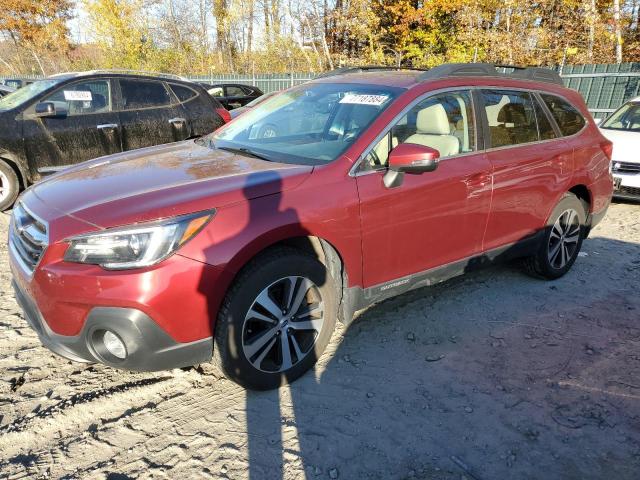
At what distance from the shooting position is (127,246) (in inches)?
88.4

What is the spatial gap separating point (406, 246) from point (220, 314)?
1320 mm

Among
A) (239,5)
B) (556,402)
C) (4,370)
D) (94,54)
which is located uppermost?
(239,5)

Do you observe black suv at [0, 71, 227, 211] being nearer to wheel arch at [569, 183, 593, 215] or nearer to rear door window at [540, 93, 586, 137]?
rear door window at [540, 93, 586, 137]

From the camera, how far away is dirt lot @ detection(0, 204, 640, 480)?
2.29 m

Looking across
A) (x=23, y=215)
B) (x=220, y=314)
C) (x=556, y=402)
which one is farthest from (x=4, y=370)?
(x=556, y=402)

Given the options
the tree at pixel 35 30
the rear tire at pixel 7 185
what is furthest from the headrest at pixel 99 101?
the tree at pixel 35 30

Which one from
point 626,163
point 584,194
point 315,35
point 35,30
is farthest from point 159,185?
point 35,30

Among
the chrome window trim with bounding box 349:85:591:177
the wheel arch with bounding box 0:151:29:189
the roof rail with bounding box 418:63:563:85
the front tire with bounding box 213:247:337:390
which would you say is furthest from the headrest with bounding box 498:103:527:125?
the wheel arch with bounding box 0:151:29:189

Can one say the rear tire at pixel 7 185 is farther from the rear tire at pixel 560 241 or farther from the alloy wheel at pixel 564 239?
the alloy wheel at pixel 564 239

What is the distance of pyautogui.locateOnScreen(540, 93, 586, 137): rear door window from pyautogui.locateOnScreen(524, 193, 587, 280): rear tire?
23.3 inches

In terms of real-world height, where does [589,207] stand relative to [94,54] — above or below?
below

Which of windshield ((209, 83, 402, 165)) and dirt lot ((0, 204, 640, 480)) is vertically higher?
windshield ((209, 83, 402, 165))

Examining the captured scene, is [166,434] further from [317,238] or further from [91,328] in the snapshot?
[317,238]

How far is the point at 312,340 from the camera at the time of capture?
2881mm
